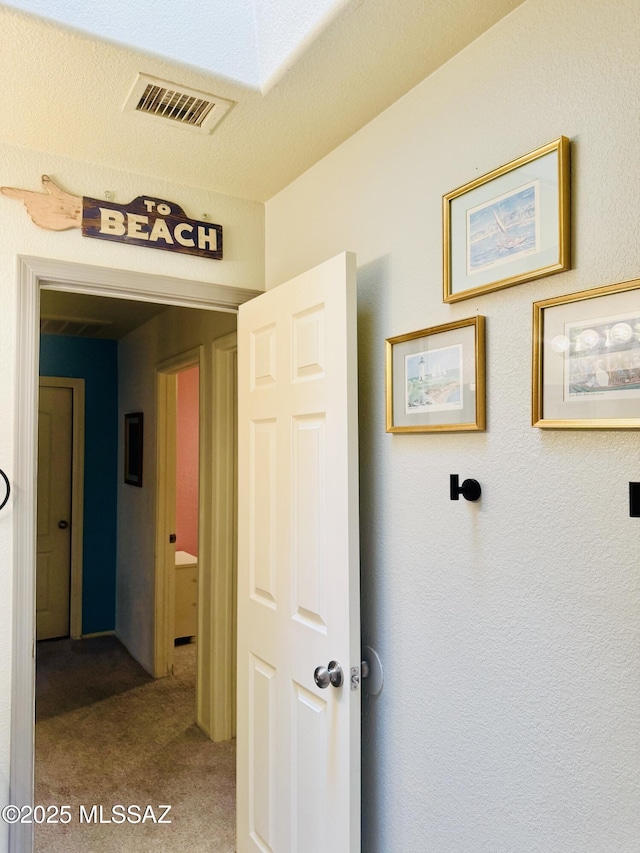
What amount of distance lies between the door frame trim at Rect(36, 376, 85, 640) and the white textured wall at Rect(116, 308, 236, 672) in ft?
0.96

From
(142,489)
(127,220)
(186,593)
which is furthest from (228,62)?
(186,593)

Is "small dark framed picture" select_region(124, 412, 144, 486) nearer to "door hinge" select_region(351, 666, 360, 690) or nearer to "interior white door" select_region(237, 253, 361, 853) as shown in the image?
"interior white door" select_region(237, 253, 361, 853)

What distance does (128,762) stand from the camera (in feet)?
9.08

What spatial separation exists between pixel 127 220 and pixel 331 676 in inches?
60.0

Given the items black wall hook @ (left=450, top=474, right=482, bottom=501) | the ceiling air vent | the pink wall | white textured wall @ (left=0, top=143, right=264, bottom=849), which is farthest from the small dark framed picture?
black wall hook @ (left=450, top=474, right=482, bottom=501)

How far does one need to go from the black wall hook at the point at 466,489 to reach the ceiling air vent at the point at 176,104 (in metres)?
1.13

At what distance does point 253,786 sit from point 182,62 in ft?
6.98

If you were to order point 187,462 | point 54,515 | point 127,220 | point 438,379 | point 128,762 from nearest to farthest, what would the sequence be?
point 438,379, point 127,220, point 128,762, point 54,515, point 187,462

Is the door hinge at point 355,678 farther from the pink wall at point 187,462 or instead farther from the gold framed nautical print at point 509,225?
the pink wall at point 187,462

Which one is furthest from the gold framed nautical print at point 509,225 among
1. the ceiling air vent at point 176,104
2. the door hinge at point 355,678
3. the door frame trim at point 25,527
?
the door frame trim at point 25,527

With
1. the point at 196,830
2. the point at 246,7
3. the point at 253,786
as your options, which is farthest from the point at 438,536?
the point at 196,830

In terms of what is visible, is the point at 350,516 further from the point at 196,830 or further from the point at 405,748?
the point at 196,830

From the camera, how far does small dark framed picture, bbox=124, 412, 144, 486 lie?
4.21 meters

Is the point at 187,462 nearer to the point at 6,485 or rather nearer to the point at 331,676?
the point at 6,485
